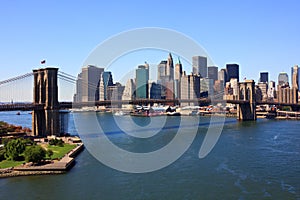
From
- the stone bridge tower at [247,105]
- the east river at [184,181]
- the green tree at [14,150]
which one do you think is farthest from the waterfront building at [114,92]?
the green tree at [14,150]

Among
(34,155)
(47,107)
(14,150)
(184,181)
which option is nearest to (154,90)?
(47,107)

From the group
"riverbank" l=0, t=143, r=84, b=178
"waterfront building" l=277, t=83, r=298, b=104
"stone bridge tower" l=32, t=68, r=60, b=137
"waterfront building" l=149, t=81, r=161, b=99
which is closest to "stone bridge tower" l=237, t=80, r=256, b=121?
"stone bridge tower" l=32, t=68, r=60, b=137

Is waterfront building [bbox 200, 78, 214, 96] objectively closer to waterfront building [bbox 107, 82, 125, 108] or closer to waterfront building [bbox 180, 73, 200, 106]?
waterfront building [bbox 180, 73, 200, 106]

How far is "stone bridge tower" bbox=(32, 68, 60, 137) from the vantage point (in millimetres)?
29547

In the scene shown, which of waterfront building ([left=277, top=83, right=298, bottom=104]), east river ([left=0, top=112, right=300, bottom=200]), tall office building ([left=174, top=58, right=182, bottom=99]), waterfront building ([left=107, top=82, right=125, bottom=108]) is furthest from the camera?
tall office building ([left=174, top=58, right=182, bottom=99])

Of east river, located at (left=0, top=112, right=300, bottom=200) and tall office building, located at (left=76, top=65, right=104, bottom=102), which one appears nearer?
east river, located at (left=0, top=112, right=300, bottom=200)

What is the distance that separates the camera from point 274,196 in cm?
1411

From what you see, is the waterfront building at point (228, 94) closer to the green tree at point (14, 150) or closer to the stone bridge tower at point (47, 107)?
the stone bridge tower at point (47, 107)

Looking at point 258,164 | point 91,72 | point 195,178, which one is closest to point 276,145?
point 258,164

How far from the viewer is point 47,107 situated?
29625 mm

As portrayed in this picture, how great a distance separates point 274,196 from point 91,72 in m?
80.7

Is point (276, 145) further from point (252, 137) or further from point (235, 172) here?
point (235, 172)

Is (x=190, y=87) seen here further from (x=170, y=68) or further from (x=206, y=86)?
(x=170, y=68)

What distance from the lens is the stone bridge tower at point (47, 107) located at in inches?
1163
